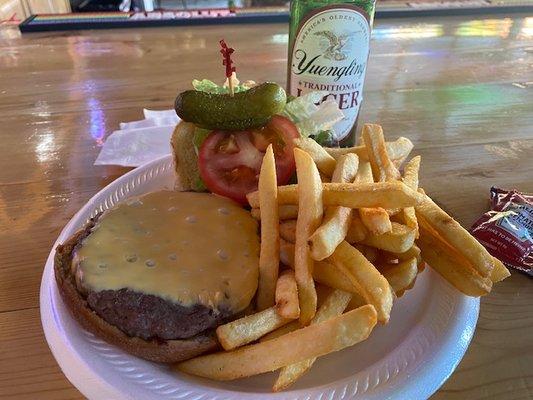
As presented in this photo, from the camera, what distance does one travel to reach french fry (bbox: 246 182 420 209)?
106 cm

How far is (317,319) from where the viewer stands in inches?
40.7

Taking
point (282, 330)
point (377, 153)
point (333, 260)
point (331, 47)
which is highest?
point (331, 47)

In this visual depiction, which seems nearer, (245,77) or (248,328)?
(248,328)

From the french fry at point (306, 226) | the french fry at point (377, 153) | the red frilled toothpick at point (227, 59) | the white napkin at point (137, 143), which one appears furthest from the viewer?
the white napkin at point (137, 143)

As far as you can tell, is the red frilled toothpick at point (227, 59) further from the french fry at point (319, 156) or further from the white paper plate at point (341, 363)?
the white paper plate at point (341, 363)

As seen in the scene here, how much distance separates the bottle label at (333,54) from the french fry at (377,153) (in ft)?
1.51

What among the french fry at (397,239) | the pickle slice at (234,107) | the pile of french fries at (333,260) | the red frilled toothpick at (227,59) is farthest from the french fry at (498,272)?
the red frilled toothpick at (227,59)

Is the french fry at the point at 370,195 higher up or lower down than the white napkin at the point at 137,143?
higher up

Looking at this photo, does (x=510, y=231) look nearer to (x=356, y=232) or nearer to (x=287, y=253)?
(x=356, y=232)

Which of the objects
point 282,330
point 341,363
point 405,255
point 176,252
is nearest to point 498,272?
point 405,255

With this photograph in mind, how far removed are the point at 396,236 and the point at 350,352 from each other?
1.01ft

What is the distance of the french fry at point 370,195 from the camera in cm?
106

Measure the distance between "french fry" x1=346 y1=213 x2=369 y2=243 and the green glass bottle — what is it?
2.08 ft

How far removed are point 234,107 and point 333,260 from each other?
0.61m
